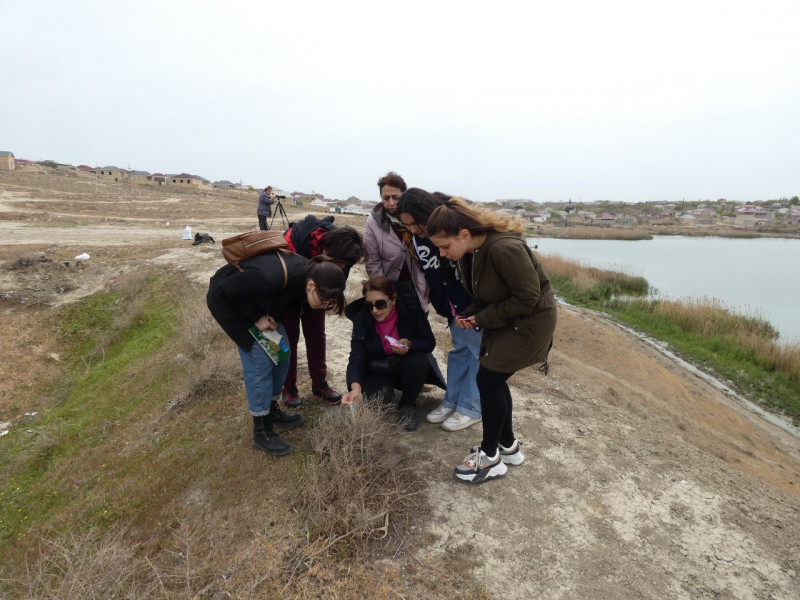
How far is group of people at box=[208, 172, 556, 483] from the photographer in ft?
7.16

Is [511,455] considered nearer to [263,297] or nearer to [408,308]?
[408,308]

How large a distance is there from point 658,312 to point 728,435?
A: 703 cm

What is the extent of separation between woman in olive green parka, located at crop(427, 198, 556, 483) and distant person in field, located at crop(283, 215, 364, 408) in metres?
0.75

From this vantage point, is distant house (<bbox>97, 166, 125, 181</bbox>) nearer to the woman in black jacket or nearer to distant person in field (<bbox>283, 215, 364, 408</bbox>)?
distant person in field (<bbox>283, 215, 364, 408</bbox>)

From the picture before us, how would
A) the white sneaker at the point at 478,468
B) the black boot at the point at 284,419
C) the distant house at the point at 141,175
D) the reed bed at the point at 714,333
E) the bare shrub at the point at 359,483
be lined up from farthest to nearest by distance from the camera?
the distant house at the point at 141,175 → the reed bed at the point at 714,333 → the black boot at the point at 284,419 → the white sneaker at the point at 478,468 → the bare shrub at the point at 359,483

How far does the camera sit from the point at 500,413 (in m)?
2.44

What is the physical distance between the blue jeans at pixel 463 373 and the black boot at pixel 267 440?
126cm

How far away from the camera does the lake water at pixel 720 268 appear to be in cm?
1424

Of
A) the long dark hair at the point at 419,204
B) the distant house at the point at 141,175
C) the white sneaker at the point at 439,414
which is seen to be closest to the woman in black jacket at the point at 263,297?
the long dark hair at the point at 419,204

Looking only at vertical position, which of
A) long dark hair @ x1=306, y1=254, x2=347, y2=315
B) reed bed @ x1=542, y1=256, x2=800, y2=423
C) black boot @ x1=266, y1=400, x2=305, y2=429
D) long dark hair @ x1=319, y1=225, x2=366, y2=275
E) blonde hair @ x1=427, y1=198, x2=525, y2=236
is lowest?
reed bed @ x1=542, y1=256, x2=800, y2=423

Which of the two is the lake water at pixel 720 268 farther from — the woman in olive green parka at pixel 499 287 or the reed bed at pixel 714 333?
the woman in olive green parka at pixel 499 287

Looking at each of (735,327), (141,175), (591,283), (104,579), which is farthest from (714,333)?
(141,175)

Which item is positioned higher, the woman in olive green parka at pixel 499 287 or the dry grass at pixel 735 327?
the woman in olive green parka at pixel 499 287

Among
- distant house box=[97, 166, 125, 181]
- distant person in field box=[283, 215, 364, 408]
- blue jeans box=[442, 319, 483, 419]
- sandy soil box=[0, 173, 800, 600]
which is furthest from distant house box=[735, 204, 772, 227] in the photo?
distant house box=[97, 166, 125, 181]
